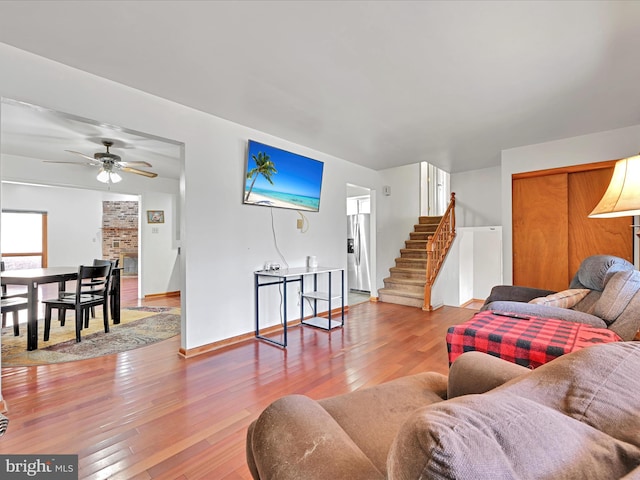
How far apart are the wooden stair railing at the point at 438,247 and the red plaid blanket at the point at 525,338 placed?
2859mm

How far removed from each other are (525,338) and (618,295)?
0.83 meters

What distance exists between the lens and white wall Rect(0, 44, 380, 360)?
2.11 m

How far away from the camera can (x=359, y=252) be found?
6.32 m

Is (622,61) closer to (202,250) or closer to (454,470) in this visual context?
(454,470)

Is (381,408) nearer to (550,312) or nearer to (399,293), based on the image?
(550,312)

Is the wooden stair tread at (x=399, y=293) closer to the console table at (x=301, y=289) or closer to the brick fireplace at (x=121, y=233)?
the console table at (x=301, y=289)

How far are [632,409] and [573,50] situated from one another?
2459 millimetres

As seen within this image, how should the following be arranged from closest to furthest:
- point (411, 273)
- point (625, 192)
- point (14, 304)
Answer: point (625, 192) → point (14, 304) → point (411, 273)

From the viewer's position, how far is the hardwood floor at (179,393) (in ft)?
5.09

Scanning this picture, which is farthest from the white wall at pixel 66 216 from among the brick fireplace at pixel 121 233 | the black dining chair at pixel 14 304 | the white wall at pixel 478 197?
the white wall at pixel 478 197

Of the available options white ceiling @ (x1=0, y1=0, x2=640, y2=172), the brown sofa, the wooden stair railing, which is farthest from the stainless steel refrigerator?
the brown sofa

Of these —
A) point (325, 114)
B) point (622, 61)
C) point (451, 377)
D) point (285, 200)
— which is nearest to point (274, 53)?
point (325, 114)

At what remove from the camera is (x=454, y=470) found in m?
0.37

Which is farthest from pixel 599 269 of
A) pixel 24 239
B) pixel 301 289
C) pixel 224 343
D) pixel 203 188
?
pixel 24 239
